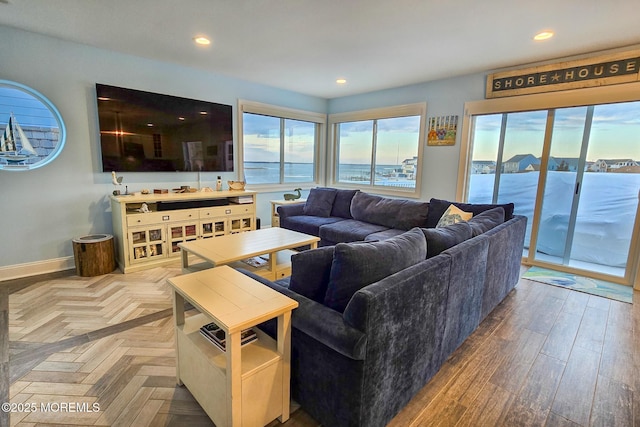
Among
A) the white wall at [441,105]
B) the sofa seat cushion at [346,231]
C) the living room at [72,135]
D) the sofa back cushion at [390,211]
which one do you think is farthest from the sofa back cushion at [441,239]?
the white wall at [441,105]

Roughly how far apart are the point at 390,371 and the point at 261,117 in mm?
Result: 4597

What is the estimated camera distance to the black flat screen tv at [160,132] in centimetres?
344

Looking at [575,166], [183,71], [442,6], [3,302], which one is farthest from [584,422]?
[183,71]

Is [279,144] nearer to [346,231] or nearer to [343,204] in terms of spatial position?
[343,204]

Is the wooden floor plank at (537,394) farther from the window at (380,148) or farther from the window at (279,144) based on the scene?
the window at (279,144)

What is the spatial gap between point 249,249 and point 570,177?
3.81 m

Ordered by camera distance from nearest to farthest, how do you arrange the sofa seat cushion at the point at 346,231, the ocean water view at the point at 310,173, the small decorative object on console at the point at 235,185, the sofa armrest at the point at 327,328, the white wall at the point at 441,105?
the sofa armrest at the point at 327,328 → the sofa seat cushion at the point at 346,231 → the white wall at the point at 441,105 → the small decorative object on console at the point at 235,185 → the ocean water view at the point at 310,173

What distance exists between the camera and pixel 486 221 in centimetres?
254

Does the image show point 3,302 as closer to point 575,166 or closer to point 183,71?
point 183,71

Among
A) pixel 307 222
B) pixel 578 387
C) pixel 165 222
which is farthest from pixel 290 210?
pixel 578 387

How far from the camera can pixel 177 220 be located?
3.65m

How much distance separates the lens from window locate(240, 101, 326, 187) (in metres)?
4.95

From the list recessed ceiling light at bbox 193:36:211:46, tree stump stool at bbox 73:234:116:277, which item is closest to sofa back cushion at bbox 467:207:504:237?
recessed ceiling light at bbox 193:36:211:46

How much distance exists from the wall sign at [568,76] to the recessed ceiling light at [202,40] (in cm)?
343
